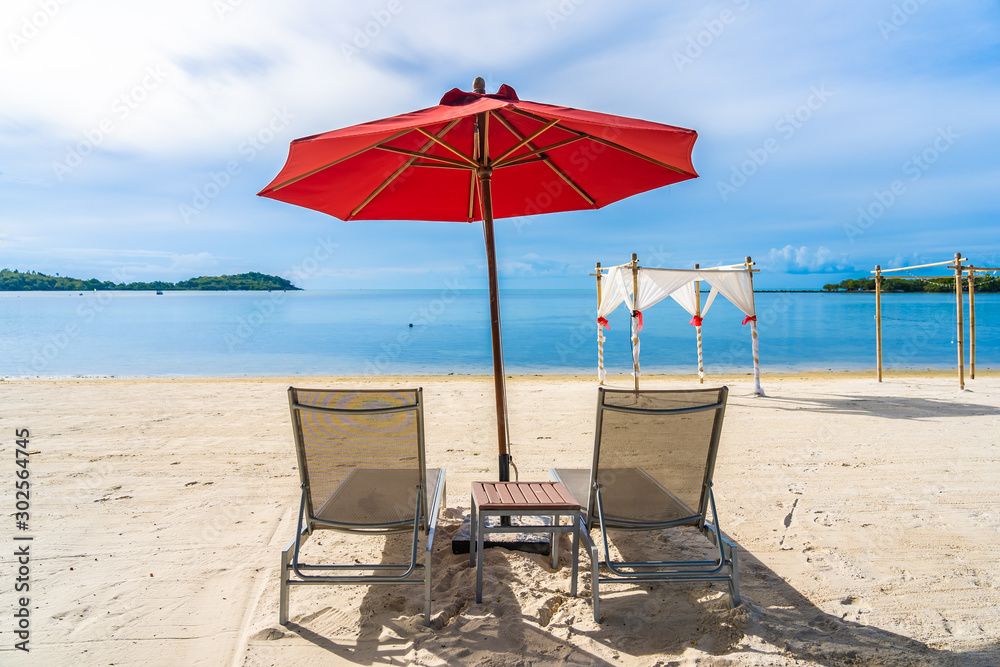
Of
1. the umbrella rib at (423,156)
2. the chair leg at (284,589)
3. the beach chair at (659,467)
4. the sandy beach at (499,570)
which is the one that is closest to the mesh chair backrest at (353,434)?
the chair leg at (284,589)

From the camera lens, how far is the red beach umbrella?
2.38 meters

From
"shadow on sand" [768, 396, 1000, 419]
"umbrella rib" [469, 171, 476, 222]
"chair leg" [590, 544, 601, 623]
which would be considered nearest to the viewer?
"chair leg" [590, 544, 601, 623]

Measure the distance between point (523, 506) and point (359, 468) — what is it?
28.8 inches

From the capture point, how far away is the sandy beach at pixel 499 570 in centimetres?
214

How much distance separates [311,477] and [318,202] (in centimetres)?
168

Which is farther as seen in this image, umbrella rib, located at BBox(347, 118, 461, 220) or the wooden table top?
umbrella rib, located at BBox(347, 118, 461, 220)

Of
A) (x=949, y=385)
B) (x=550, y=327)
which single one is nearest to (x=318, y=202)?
(x=949, y=385)

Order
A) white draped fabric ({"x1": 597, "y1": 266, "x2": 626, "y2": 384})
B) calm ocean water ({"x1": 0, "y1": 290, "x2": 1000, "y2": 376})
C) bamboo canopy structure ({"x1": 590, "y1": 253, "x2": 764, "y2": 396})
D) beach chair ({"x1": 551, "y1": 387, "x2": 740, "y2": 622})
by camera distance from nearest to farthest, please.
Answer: beach chair ({"x1": 551, "y1": 387, "x2": 740, "y2": 622}), bamboo canopy structure ({"x1": 590, "y1": 253, "x2": 764, "y2": 396}), white draped fabric ({"x1": 597, "y1": 266, "x2": 626, "y2": 384}), calm ocean water ({"x1": 0, "y1": 290, "x2": 1000, "y2": 376})

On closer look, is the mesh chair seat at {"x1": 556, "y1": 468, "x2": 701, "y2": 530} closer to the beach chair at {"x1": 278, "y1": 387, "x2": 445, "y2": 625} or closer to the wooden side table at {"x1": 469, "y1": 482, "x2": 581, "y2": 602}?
the wooden side table at {"x1": 469, "y1": 482, "x2": 581, "y2": 602}

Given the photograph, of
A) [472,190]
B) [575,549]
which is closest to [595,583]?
[575,549]

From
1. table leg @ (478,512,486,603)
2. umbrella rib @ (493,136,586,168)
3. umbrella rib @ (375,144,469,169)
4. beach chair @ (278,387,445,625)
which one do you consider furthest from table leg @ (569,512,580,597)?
umbrella rib @ (375,144,469,169)

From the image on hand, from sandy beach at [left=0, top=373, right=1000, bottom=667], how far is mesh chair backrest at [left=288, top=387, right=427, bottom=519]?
1.82 feet

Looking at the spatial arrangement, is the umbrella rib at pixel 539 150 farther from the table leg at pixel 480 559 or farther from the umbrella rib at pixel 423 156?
the table leg at pixel 480 559

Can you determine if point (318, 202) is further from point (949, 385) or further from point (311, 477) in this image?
point (949, 385)
